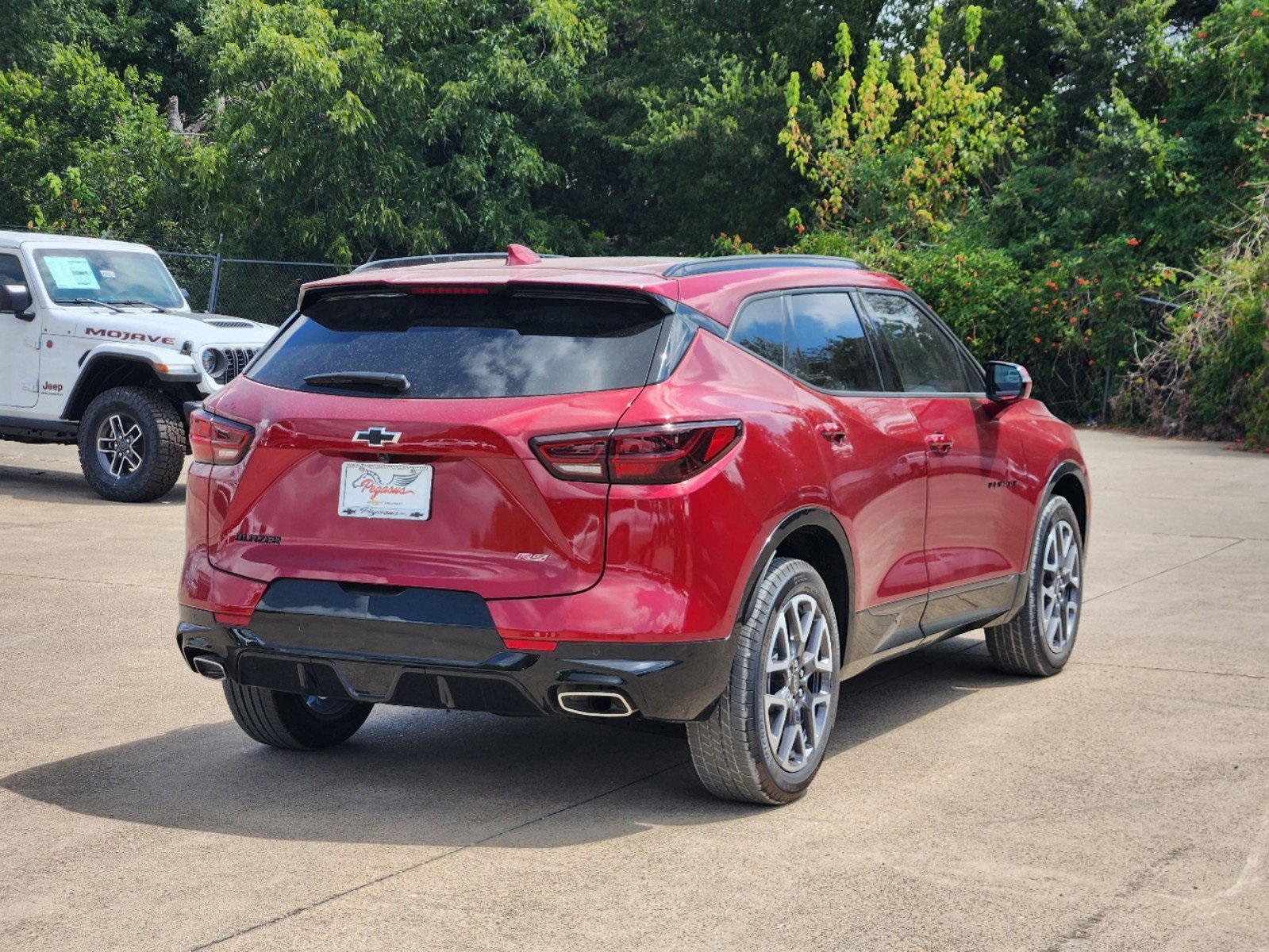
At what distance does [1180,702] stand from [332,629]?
3574 mm

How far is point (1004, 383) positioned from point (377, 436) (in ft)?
9.74

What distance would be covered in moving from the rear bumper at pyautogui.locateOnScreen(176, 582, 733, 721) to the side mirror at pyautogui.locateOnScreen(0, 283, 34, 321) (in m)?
9.79

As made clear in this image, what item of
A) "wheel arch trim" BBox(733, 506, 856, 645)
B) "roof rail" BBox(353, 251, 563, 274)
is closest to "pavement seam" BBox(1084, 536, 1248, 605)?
"wheel arch trim" BBox(733, 506, 856, 645)

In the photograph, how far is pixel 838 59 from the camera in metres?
36.0

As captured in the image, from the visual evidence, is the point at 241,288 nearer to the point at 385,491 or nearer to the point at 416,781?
the point at 416,781

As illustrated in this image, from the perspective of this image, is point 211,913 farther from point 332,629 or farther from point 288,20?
point 288,20

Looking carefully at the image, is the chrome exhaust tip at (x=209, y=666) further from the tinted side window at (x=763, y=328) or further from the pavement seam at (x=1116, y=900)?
the pavement seam at (x=1116, y=900)

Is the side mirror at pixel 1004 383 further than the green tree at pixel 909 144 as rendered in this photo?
No

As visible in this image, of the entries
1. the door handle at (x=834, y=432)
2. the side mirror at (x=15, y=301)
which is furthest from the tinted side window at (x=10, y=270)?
the door handle at (x=834, y=432)

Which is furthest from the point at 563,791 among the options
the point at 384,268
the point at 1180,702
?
the point at 1180,702

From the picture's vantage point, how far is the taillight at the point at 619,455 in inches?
185

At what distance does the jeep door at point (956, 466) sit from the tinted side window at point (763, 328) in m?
0.72

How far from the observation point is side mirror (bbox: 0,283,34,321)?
545 inches

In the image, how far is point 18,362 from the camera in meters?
13.9
